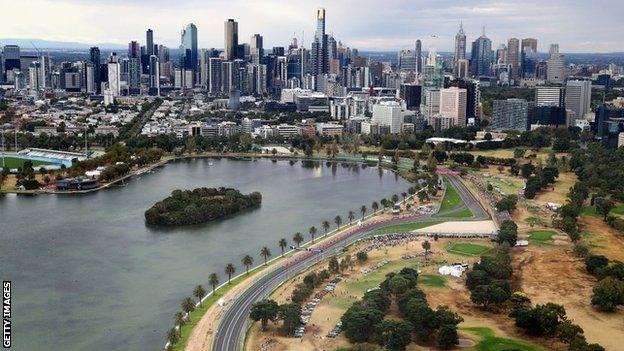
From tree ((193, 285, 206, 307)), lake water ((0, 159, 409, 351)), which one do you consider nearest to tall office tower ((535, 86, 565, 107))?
lake water ((0, 159, 409, 351))

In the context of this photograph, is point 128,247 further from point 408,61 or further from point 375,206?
point 408,61

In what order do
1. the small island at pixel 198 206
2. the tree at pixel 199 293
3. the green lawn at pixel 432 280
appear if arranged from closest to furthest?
1. the tree at pixel 199 293
2. the green lawn at pixel 432 280
3. the small island at pixel 198 206

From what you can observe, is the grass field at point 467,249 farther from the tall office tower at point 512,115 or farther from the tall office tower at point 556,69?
the tall office tower at point 556,69

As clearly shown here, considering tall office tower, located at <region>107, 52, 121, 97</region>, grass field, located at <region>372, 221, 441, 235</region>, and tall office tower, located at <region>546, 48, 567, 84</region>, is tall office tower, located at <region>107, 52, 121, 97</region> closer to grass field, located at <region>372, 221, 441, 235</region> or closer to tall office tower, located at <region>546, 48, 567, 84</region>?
tall office tower, located at <region>546, 48, 567, 84</region>

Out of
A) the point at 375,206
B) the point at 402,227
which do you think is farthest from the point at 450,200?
the point at 402,227

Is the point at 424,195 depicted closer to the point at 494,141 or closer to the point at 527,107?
the point at 494,141

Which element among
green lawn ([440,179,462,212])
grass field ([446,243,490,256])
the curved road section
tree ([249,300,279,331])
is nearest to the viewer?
the curved road section

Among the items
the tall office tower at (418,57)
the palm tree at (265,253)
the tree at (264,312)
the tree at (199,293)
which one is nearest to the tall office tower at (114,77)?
the tall office tower at (418,57)
